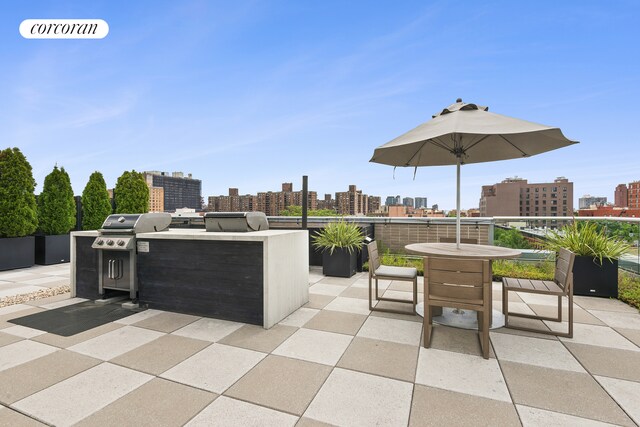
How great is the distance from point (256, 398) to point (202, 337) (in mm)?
1254

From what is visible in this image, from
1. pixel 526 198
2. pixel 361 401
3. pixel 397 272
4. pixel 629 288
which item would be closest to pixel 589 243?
pixel 629 288

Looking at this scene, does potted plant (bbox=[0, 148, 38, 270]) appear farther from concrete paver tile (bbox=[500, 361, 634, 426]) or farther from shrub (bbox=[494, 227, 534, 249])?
shrub (bbox=[494, 227, 534, 249])

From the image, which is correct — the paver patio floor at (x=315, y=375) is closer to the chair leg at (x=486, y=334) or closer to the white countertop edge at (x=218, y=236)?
the chair leg at (x=486, y=334)

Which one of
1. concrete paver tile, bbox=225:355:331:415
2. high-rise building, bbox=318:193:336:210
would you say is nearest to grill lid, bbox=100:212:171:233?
concrete paver tile, bbox=225:355:331:415

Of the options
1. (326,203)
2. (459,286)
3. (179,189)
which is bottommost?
(459,286)

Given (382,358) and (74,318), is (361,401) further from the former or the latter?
(74,318)

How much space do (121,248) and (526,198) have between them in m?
108

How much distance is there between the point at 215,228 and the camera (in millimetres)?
3832

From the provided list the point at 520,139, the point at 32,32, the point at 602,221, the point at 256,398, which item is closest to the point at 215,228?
the point at 256,398

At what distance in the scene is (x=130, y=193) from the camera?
29.5 feet

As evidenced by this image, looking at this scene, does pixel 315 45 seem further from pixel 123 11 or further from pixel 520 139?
pixel 520 139

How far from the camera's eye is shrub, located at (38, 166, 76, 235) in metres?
7.39

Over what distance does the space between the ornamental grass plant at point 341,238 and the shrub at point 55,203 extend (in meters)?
6.81

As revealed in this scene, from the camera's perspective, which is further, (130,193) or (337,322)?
(130,193)
